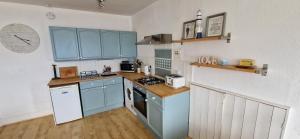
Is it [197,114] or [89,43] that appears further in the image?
[89,43]

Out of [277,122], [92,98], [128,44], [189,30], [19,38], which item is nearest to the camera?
[277,122]

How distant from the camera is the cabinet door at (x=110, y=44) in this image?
325cm

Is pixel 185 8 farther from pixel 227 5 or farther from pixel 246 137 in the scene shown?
pixel 246 137

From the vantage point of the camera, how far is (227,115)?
161 cm

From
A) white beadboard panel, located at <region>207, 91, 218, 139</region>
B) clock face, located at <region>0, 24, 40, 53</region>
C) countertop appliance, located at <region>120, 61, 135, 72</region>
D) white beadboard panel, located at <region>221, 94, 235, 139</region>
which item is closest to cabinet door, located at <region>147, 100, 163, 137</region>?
white beadboard panel, located at <region>207, 91, 218, 139</region>

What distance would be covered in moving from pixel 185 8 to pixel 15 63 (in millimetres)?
3577

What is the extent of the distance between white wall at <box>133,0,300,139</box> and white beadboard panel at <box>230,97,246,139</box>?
120 millimetres

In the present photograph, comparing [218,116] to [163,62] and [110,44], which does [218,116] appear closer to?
[163,62]

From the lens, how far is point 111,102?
10.6 ft

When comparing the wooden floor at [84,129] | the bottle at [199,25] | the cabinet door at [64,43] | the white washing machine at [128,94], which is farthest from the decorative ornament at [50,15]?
the bottle at [199,25]

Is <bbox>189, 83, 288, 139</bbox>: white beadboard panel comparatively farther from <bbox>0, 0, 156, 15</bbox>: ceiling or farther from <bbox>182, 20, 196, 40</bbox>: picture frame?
<bbox>0, 0, 156, 15</bbox>: ceiling

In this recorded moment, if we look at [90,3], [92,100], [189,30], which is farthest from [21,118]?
[189,30]

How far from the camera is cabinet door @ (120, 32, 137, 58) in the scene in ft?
11.5

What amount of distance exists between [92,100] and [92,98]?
49mm
